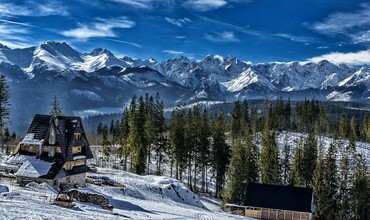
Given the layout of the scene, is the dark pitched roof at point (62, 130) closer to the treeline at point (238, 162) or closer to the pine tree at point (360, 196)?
the treeline at point (238, 162)

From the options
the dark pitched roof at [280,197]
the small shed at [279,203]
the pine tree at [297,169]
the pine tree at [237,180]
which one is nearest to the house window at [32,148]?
the small shed at [279,203]

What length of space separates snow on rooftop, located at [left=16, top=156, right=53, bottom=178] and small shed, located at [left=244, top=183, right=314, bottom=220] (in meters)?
31.7

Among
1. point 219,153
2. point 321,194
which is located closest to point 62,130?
point 219,153

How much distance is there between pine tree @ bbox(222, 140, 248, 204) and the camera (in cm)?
8000

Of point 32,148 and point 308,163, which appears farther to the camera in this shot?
point 308,163

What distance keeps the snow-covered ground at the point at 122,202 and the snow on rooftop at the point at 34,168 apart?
2180 mm

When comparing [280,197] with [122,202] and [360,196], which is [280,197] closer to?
[360,196]

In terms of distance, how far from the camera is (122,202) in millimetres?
50281

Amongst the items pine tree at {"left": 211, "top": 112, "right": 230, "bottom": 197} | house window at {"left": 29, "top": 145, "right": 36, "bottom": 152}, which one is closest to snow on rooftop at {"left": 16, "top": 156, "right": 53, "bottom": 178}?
house window at {"left": 29, "top": 145, "right": 36, "bottom": 152}

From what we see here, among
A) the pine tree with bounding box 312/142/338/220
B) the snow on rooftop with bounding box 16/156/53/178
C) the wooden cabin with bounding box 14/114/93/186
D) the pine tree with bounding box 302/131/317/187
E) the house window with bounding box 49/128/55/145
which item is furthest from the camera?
the pine tree with bounding box 302/131/317/187

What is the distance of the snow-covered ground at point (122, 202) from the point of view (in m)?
34.0

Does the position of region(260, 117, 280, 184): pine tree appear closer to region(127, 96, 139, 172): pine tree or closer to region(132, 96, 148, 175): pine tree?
region(132, 96, 148, 175): pine tree

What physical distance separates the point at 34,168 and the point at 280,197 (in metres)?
37.9

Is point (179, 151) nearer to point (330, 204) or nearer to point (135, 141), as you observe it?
point (135, 141)
